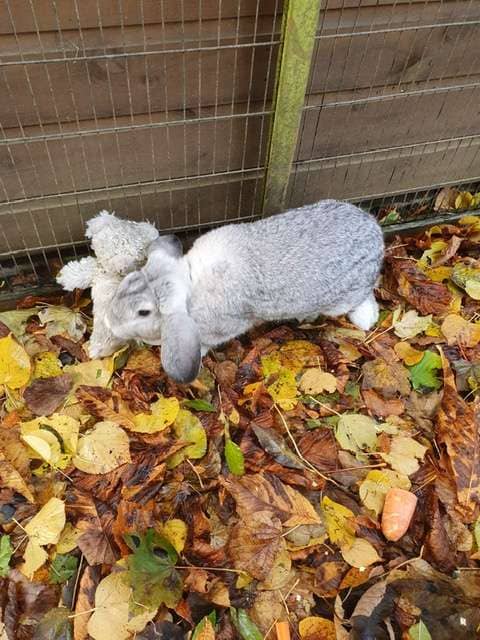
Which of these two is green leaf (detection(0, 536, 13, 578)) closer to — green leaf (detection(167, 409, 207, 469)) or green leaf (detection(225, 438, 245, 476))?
green leaf (detection(167, 409, 207, 469))

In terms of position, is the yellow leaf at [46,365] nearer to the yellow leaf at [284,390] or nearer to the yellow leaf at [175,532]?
the yellow leaf at [175,532]

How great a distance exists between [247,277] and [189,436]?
2.59ft

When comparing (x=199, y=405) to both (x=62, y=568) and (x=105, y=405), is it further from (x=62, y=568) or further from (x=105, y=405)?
(x=62, y=568)

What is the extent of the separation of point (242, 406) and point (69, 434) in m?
0.80

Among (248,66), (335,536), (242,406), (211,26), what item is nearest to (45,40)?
(211,26)

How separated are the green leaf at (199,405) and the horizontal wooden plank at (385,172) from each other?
55.0 inches

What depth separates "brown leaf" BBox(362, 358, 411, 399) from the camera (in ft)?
8.56

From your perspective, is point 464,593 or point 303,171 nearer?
point 464,593

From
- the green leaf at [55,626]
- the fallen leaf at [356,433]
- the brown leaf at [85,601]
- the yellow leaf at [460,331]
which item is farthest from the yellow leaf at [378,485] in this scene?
the green leaf at [55,626]

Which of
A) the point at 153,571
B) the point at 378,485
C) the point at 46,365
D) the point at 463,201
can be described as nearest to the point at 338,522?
the point at 378,485

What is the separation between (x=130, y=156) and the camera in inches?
104

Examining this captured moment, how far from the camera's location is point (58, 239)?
288cm

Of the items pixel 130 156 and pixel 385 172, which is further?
pixel 385 172

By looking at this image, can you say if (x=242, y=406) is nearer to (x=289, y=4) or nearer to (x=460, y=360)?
(x=460, y=360)
